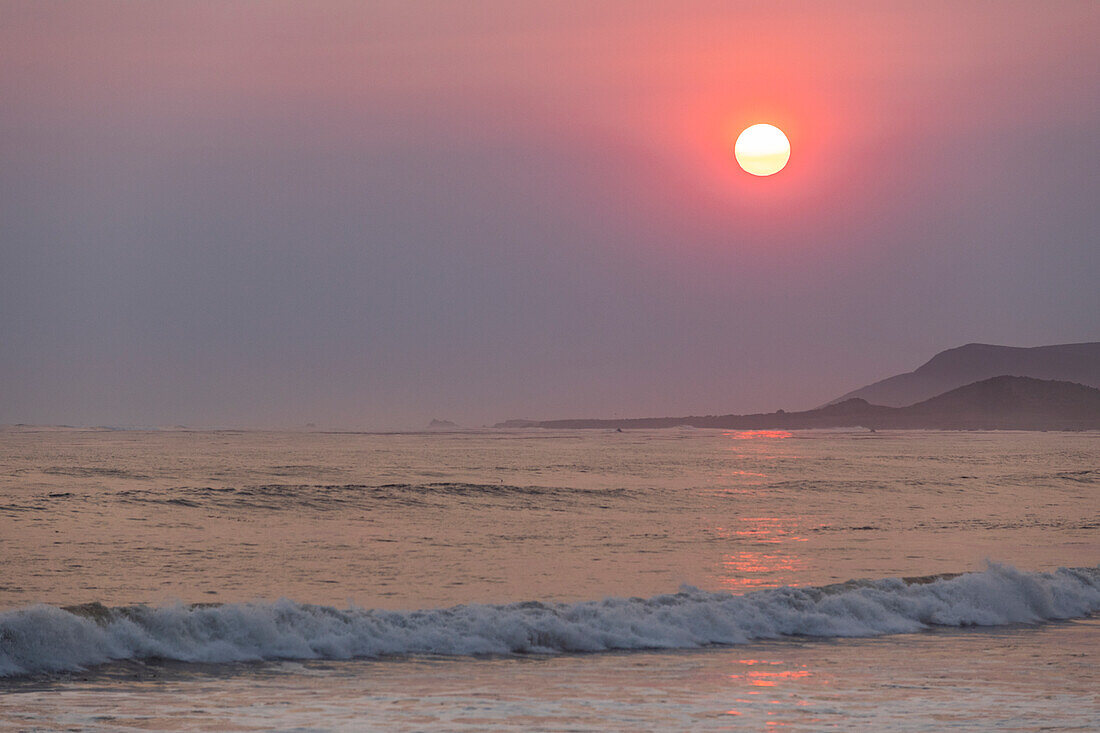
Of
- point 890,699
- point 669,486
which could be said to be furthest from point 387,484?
point 890,699

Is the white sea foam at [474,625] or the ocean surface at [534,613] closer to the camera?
the ocean surface at [534,613]

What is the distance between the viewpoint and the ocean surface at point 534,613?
13016 millimetres

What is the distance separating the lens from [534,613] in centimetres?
1811

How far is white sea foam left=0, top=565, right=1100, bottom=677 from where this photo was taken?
15656mm

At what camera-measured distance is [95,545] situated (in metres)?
25.3

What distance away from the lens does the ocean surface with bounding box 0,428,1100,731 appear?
42.7 ft

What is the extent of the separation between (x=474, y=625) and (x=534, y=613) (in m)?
1.17

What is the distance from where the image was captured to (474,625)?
57.1ft

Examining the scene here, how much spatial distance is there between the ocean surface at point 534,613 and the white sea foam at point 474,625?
4 centimetres

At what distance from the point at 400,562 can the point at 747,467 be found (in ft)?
134

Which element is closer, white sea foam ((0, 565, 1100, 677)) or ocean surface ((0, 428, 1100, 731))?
ocean surface ((0, 428, 1100, 731))

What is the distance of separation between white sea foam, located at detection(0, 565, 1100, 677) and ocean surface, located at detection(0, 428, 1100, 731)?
0.13 feet

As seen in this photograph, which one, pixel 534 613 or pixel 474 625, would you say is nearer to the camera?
pixel 474 625

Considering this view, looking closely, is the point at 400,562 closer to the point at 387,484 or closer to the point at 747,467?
the point at 387,484
